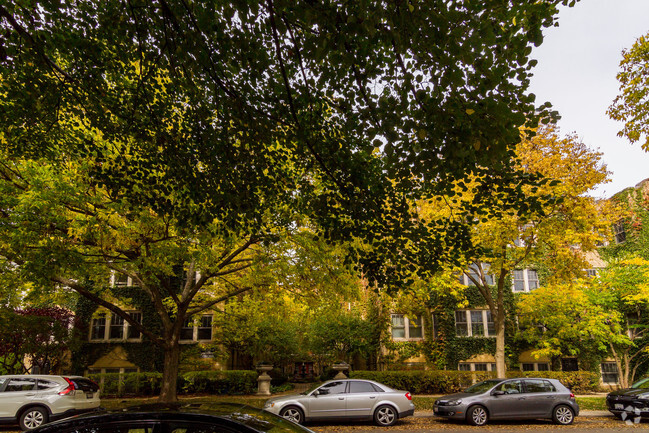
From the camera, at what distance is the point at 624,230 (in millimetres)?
30359

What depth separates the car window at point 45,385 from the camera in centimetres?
1246

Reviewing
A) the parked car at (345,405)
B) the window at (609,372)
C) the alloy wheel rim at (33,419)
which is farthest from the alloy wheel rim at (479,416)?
the window at (609,372)

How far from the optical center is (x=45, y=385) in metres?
12.5

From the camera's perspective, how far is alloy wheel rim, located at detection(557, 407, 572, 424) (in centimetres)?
1335

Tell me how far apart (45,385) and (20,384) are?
0.73 meters

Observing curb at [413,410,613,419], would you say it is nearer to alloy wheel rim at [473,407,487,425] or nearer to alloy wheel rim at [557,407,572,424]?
alloy wheel rim at [473,407,487,425]

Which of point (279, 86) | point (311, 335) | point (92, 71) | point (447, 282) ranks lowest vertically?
point (311, 335)

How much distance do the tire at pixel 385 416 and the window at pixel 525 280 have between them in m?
19.6

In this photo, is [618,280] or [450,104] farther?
[618,280]

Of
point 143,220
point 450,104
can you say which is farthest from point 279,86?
point 143,220

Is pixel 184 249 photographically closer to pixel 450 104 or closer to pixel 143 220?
pixel 143 220

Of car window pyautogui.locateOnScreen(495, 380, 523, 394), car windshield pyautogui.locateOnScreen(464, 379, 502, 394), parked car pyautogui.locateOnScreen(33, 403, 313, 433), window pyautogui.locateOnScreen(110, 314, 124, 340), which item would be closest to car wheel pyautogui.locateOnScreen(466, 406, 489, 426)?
car windshield pyautogui.locateOnScreen(464, 379, 502, 394)

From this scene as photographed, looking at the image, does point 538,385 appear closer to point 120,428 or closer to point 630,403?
point 630,403

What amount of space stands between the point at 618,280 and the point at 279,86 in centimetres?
2346
